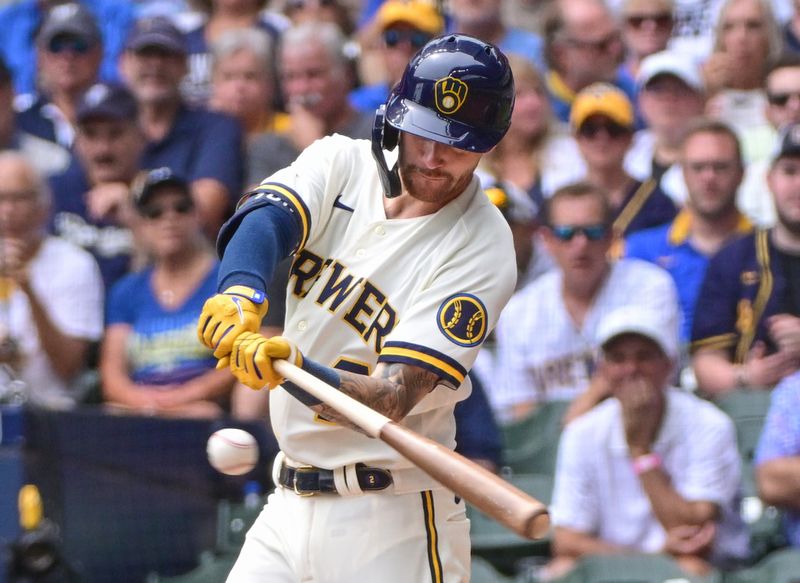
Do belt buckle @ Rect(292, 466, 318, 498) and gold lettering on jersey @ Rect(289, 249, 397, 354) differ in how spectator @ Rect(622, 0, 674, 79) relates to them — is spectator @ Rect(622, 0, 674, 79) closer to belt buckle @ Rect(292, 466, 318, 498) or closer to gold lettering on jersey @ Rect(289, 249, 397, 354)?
gold lettering on jersey @ Rect(289, 249, 397, 354)

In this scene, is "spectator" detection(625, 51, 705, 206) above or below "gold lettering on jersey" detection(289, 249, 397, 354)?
above

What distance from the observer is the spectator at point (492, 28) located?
24.6 ft

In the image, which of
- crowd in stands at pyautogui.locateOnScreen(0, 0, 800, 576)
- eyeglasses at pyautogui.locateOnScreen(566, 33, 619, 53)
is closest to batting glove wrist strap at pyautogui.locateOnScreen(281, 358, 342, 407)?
crowd in stands at pyautogui.locateOnScreen(0, 0, 800, 576)

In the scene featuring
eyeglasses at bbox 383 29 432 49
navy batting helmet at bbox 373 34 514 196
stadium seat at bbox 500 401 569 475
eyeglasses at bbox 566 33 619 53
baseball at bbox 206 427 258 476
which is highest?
eyeglasses at bbox 383 29 432 49

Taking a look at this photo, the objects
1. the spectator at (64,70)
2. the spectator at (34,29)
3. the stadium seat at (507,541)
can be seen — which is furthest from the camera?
the spectator at (34,29)

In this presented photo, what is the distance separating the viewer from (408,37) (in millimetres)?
6961

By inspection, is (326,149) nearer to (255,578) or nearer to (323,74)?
(255,578)

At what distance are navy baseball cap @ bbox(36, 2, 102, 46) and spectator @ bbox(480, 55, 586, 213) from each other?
2.36 meters

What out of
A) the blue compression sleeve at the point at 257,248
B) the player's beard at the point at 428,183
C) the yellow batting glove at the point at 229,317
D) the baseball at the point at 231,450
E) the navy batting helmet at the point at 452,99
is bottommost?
the baseball at the point at 231,450

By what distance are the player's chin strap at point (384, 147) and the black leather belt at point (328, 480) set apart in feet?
2.17

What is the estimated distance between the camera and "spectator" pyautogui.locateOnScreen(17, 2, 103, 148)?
7.66 meters

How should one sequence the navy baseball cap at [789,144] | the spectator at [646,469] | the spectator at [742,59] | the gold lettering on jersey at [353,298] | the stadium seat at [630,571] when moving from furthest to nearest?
the spectator at [742,59]
the navy baseball cap at [789,144]
the spectator at [646,469]
the stadium seat at [630,571]
the gold lettering on jersey at [353,298]

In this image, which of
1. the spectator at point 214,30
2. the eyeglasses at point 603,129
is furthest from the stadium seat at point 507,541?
the spectator at point 214,30

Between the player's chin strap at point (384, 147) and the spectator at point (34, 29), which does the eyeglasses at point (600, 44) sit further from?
the player's chin strap at point (384, 147)
